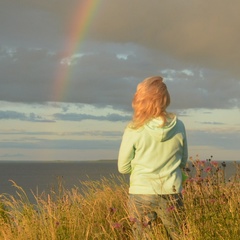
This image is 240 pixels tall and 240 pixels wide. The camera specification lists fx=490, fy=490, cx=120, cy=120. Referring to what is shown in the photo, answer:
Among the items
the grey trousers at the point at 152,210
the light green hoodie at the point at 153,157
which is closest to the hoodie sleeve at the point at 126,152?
the light green hoodie at the point at 153,157

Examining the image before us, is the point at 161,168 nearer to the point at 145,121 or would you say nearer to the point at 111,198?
the point at 145,121

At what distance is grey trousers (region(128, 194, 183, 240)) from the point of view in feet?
16.5

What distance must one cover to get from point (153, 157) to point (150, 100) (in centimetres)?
59

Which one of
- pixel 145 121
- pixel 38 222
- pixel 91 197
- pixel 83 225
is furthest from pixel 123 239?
pixel 91 197

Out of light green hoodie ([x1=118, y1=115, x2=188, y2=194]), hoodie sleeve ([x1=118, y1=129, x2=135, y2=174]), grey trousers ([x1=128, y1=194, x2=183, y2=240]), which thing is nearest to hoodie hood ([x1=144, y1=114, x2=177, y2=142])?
light green hoodie ([x1=118, y1=115, x2=188, y2=194])

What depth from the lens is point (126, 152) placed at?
504 cm

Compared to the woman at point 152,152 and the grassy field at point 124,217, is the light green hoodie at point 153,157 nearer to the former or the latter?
the woman at point 152,152

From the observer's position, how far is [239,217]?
558cm

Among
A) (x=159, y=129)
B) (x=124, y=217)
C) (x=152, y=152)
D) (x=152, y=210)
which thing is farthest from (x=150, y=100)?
(x=124, y=217)

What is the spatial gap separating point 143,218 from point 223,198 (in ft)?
3.51

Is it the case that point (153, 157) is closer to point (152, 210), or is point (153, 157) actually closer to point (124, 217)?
point (152, 210)

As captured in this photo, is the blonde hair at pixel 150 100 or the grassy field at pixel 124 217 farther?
the grassy field at pixel 124 217

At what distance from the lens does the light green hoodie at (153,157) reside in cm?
500

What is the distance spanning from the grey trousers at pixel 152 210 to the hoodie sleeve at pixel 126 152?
1.06ft
